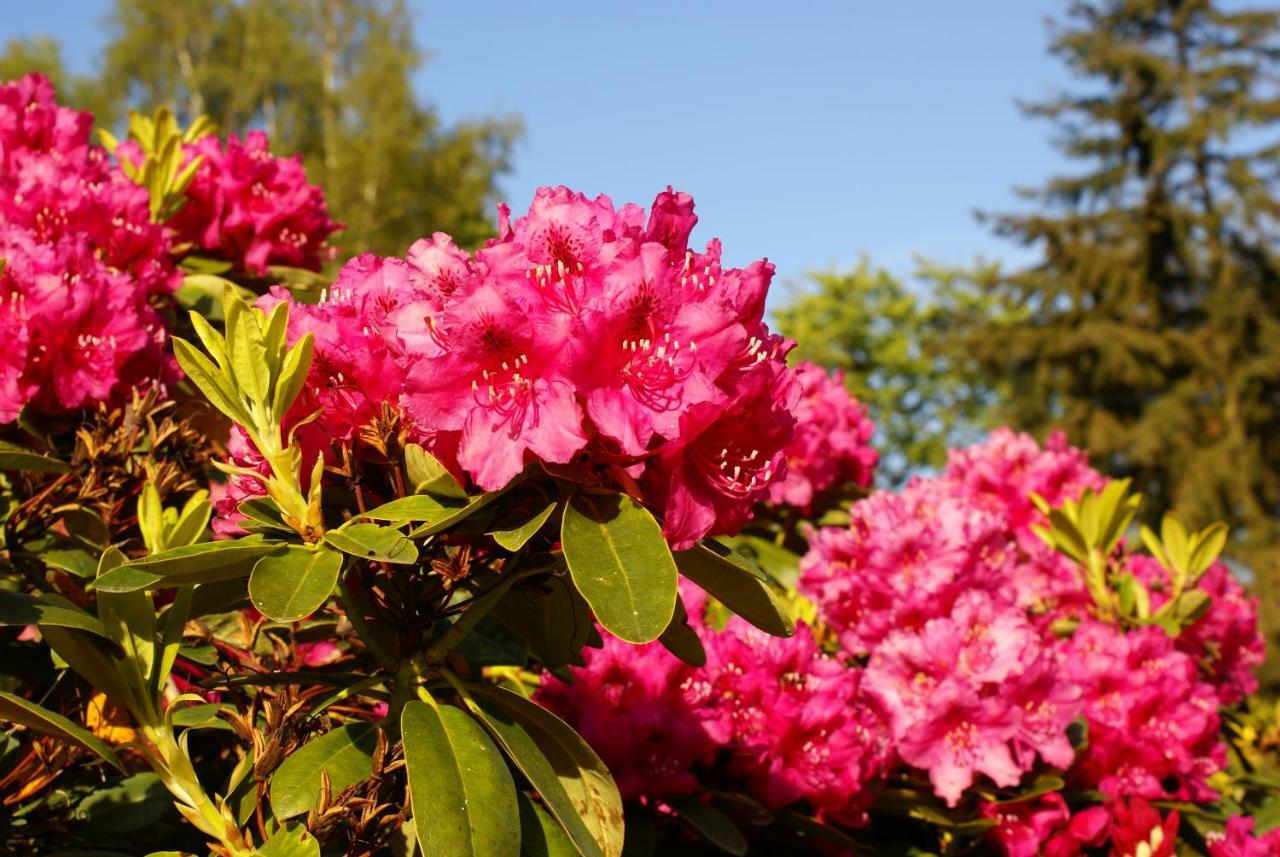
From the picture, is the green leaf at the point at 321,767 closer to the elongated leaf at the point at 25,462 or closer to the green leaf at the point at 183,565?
the green leaf at the point at 183,565

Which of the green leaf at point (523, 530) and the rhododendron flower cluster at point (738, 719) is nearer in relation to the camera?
the green leaf at point (523, 530)

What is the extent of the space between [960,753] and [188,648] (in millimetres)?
1195

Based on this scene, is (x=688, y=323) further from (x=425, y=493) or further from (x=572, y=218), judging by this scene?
(x=425, y=493)

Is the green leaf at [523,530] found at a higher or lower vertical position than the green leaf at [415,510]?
lower

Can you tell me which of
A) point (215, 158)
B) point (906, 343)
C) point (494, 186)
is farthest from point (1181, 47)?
point (215, 158)

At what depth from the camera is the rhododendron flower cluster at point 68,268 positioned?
176 cm

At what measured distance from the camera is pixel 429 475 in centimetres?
123

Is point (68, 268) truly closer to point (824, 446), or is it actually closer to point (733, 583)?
point (733, 583)

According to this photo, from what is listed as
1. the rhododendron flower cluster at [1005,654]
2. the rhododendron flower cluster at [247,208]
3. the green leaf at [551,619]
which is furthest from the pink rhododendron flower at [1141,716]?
the rhododendron flower cluster at [247,208]

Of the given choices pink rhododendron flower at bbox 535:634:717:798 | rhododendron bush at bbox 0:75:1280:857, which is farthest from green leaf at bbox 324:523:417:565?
pink rhododendron flower at bbox 535:634:717:798

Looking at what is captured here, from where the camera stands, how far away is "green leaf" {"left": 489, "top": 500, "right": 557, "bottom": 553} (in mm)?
1142

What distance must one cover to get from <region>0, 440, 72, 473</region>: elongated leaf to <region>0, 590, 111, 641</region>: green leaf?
0.34m

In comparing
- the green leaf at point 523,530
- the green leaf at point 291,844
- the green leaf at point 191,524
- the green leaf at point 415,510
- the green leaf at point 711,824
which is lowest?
the green leaf at point 711,824

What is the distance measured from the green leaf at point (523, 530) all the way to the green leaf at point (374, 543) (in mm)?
80
